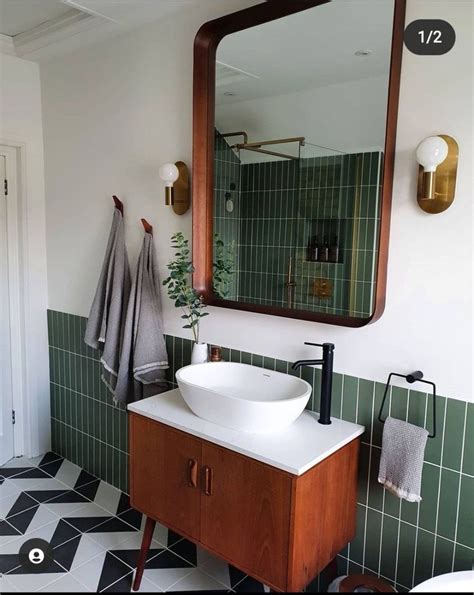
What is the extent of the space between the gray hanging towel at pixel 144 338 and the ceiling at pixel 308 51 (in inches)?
33.1

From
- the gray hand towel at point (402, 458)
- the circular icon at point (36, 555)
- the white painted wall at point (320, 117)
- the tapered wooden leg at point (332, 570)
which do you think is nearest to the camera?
the gray hand towel at point (402, 458)

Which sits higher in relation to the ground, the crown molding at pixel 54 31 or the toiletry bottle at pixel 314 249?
the crown molding at pixel 54 31

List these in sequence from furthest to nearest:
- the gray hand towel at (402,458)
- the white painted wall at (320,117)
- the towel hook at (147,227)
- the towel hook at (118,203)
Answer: the towel hook at (118,203) → the towel hook at (147,227) → the white painted wall at (320,117) → the gray hand towel at (402,458)

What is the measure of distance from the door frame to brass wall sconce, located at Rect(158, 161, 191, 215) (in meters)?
1.25

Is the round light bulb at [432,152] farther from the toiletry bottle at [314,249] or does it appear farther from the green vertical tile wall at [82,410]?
the green vertical tile wall at [82,410]

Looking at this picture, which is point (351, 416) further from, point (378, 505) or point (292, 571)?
point (292, 571)

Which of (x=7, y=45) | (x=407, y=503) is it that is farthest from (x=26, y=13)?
(x=407, y=503)

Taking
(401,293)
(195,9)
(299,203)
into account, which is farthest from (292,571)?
(195,9)

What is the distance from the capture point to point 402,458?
1.68 m

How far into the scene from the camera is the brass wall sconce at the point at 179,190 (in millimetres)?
2283

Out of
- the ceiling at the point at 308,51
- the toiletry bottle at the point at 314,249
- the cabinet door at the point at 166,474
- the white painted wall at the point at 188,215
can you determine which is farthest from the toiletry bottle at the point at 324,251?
the cabinet door at the point at 166,474

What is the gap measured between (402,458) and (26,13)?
2.59m

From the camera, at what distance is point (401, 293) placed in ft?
5.79

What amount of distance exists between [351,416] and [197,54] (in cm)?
159
